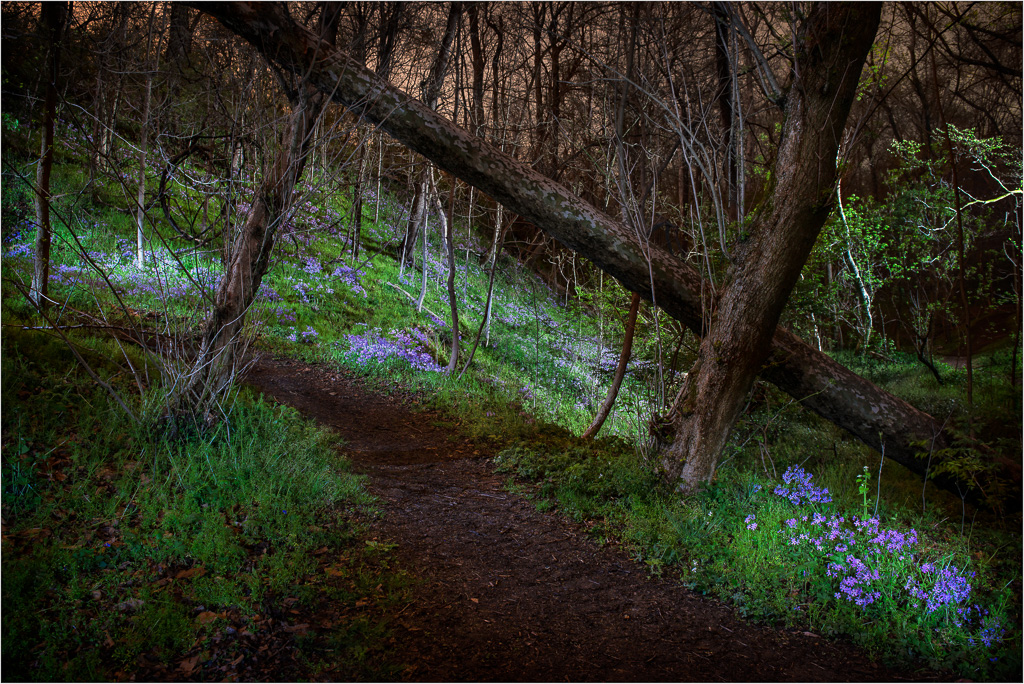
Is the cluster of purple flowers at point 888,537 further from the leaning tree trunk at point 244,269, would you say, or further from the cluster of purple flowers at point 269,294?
the cluster of purple flowers at point 269,294

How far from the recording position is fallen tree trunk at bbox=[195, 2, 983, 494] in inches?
183

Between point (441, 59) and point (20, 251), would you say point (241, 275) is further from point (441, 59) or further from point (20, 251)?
point (441, 59)

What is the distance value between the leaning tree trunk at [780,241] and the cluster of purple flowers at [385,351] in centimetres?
524

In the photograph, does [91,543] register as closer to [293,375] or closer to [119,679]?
[119,679]

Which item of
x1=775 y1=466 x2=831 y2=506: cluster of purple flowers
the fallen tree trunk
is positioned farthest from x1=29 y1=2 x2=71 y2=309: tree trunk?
x1=775 y1=466 x2=831 y2=506: cluster of purple flowers

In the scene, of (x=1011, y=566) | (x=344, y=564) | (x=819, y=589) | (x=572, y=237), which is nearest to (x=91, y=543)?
(x=344, y=564)

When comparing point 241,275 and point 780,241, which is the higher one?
point 780,241

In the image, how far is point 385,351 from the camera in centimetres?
961

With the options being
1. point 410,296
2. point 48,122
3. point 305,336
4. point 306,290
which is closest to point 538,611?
point 48,122

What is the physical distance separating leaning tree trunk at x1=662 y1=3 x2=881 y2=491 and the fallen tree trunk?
14.5 inches

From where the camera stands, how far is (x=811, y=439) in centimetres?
591

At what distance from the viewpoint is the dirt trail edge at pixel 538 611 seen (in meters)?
2.94

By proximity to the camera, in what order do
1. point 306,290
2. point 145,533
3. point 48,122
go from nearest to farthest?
1. point 145,533
2. point 48,122
3. point 306,290

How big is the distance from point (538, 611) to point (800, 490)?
279 centimetres
